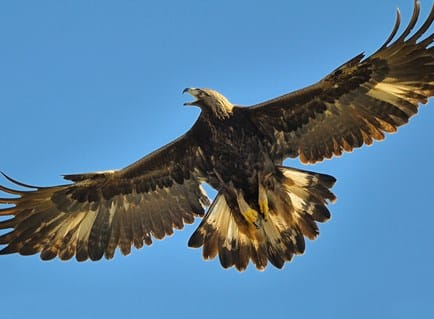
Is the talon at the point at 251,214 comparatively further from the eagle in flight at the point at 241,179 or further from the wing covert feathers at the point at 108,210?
the wing covert feathers at the point at 108,210

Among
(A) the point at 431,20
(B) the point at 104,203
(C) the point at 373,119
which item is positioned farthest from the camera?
(B) the point at 104,203

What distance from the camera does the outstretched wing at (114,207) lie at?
1675 centimetres

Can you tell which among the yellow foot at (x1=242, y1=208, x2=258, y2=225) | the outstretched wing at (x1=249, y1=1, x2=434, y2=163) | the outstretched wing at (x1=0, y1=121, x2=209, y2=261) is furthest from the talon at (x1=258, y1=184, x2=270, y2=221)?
the outstretched wing at (x1=0, y1=121, x2=209, y2=261)

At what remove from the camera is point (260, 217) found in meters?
16.3

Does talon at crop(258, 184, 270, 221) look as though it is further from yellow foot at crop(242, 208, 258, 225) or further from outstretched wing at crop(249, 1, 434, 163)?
outstretched wing at crop(249, 1, 434, 163)

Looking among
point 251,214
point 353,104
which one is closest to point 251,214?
point 251,214

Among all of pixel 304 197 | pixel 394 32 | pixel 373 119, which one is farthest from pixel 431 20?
pixel 304 197

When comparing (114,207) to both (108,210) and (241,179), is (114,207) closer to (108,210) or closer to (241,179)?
(108,210)

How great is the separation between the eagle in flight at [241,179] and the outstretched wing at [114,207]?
1 cm

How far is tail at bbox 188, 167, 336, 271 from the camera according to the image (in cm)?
1602

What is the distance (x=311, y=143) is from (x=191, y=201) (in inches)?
78.2

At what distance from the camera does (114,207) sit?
1719 cm

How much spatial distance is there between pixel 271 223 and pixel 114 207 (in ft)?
8.00

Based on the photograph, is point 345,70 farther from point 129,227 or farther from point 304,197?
point 129,227
